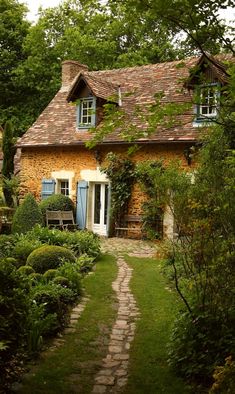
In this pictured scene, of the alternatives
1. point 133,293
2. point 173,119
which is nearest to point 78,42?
point 133,293

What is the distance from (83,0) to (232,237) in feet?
10.2

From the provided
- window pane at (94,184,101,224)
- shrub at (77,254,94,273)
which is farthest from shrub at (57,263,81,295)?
window pane at (94,184,101,224)

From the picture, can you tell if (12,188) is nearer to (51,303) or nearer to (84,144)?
(84,144)

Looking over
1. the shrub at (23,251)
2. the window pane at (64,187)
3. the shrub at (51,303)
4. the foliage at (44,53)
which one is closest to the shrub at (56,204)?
the window pane at (64,187)

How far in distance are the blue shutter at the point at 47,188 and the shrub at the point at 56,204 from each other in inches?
40.2

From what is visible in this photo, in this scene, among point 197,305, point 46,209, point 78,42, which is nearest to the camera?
point 197,305

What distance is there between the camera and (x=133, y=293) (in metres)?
8.47

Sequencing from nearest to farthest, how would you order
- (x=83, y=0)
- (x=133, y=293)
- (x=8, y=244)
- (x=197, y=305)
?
(x=83, y=0) → (x=197, y=305) → (x=133, y=293) → (x=8, y=244)

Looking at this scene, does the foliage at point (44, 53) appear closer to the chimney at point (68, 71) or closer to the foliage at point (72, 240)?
the chimney at point (68, 71)

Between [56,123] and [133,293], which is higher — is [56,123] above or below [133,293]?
above

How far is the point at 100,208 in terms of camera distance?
16.9 m

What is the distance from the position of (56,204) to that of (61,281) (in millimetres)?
8719

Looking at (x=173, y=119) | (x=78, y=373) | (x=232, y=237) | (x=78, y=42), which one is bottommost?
(x=78, y=373)

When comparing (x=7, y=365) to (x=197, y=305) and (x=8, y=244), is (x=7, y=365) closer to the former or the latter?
(x=197, y=305)
